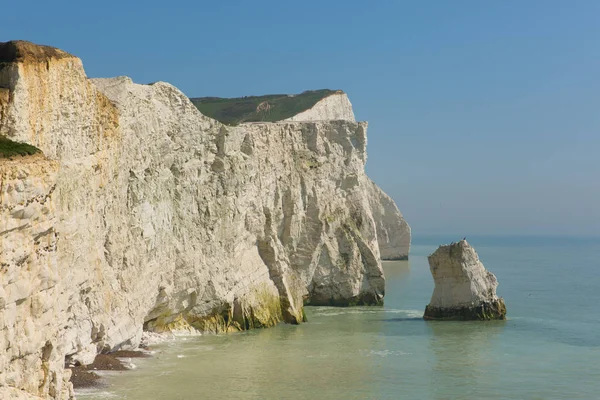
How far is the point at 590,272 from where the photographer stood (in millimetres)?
89375

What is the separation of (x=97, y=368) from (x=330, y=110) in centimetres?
4394

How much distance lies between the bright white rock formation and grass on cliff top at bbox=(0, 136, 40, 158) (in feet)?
139

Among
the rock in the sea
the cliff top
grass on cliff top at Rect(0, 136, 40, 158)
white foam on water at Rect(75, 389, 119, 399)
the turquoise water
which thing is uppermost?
the cliff top

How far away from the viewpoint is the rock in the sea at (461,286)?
41.6 metres

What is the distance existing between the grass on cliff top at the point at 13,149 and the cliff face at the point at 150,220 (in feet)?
1.07

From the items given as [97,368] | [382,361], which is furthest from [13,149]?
[382,361]

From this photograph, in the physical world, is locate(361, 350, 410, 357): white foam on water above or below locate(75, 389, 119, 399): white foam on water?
above

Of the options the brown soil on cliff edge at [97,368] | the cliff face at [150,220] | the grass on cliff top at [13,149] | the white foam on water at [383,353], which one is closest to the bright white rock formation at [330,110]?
the cliff face at [150,220]

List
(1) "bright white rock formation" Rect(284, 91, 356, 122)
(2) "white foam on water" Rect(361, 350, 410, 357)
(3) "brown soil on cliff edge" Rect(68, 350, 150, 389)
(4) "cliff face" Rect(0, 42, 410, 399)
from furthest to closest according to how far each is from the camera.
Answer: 1. (1) "bright white rock formation" Rect(284, 91, 356, 122)
2. (2) "white foam on water" Rect(361, 350, 410, 357)
3. (3) "brown soil on cliff edge" Rect(68, 350, 150, 389)
4. (4) "cliff face" Rect(0, 42, 410, 399)

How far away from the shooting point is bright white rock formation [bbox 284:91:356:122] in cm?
6322

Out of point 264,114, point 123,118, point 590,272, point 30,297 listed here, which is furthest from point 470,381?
point 590,272

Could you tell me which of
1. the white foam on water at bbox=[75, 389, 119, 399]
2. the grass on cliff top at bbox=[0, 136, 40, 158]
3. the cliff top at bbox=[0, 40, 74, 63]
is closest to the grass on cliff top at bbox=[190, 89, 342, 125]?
the cliff top at bbox=[0, 40, 74, 63]

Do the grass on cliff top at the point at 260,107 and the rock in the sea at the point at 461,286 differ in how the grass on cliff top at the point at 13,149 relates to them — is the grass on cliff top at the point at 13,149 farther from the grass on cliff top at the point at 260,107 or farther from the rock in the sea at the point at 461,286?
the grass on cliff top at the point at 260,107

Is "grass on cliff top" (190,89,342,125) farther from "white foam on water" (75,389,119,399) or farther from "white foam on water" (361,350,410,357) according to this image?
"white foam on water" (75,389,119,399)
